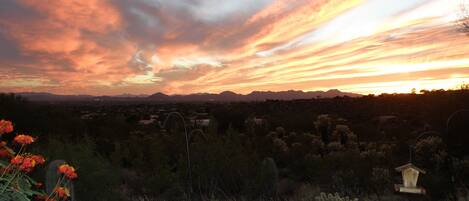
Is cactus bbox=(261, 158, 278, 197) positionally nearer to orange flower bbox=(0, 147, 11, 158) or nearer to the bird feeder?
the bird feeder

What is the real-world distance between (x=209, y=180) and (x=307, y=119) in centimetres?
2025

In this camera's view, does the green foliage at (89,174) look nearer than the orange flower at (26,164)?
No

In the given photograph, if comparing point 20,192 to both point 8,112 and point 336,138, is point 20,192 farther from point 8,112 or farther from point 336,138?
point 336,138

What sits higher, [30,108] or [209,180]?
[30,108]

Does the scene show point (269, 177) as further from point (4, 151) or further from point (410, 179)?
point (4, 151)

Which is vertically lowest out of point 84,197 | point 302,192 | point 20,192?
point 302,192

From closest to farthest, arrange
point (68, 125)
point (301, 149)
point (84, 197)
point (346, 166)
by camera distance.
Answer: point (84, 197) < point (346, 166) < point (301, 149) < point (68, 125)

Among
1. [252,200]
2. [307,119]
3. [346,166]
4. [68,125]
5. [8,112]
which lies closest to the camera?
[252,200]

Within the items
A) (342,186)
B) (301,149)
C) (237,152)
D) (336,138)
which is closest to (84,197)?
(237,152)

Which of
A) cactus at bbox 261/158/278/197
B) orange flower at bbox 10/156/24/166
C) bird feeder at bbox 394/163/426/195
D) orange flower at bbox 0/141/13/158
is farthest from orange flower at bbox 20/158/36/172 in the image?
cactus at bbox 261/158/278/197

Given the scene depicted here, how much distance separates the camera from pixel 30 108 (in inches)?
831

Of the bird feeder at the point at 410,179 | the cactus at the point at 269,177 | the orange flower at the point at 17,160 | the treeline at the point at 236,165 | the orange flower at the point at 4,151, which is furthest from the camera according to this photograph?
the cactus at the point at 269,177

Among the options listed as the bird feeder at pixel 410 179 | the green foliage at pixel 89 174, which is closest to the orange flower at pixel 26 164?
the bird feeder at pixel 410 179

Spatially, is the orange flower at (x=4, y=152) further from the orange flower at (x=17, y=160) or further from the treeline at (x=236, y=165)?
the treeline at (x=236, y=165)
